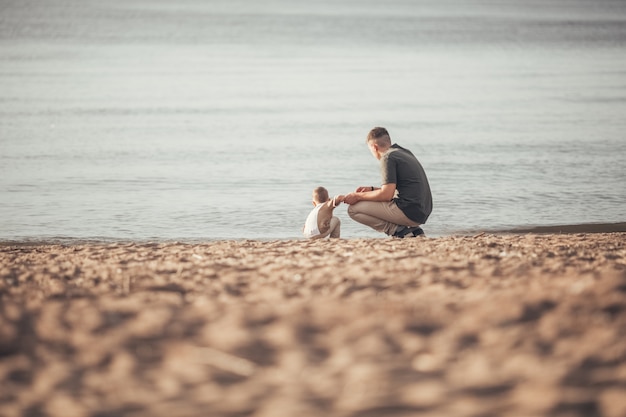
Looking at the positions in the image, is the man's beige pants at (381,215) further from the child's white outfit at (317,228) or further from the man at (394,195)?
the child's white outfit at (317,228)

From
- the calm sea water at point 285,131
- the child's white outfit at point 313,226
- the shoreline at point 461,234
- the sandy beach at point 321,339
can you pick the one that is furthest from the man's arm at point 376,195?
the calm sea water at point 285,131

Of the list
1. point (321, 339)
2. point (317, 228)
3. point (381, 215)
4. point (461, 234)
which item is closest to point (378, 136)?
point (381, 215)

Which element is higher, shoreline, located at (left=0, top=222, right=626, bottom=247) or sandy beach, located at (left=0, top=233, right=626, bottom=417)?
shoreline, located at (left=0, top=222, right=626, bottom=247)

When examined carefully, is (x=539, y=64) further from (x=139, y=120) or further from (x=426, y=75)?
(x=139, y=120)

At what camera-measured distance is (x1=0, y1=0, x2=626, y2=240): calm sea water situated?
15.1m

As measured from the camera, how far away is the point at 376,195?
9383 mm

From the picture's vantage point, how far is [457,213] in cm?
1489

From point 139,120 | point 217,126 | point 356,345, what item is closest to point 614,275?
point 356,345

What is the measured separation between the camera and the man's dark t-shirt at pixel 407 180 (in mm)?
9242

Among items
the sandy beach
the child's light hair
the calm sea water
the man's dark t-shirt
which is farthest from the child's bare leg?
the sandy beach

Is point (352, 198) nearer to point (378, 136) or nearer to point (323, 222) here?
point (323, 222)

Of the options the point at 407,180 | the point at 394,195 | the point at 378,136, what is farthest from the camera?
the point at 394,195

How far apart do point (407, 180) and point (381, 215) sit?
0.48 metres

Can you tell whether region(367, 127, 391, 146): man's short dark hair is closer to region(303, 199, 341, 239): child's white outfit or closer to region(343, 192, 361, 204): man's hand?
region(343, 192, 361, 204): man's hand
